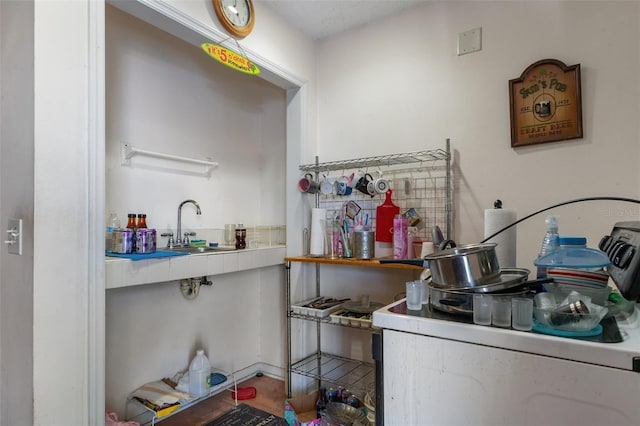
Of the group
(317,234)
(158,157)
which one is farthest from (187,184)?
(317,234)

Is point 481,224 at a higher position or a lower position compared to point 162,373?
higher

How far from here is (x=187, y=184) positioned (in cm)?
223

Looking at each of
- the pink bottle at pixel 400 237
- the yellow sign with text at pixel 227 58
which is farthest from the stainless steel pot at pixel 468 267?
the yellow sign with text at pixel 227 58

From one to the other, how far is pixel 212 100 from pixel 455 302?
215 cm

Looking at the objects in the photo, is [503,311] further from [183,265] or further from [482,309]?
[183,265]

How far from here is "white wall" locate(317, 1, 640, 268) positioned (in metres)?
1.51

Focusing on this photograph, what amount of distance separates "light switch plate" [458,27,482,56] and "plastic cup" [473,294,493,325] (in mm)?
1533

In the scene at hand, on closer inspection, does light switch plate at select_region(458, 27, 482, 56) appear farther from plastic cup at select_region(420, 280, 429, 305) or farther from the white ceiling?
plastic cup at select_region(420, 280, 429, 305)

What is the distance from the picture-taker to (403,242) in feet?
5.97

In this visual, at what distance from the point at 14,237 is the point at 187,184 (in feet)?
3.50

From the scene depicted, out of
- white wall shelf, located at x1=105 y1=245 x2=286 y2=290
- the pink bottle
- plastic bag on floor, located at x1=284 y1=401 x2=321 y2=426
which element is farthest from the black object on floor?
the pink bottle

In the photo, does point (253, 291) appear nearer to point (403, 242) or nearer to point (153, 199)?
point (153, 199)

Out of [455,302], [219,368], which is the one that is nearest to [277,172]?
[219,368]

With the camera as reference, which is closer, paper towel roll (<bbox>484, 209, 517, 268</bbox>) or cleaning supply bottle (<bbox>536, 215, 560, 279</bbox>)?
cleaning supply bottle (<bbox>536, 215, 560, 279</bbox>)
